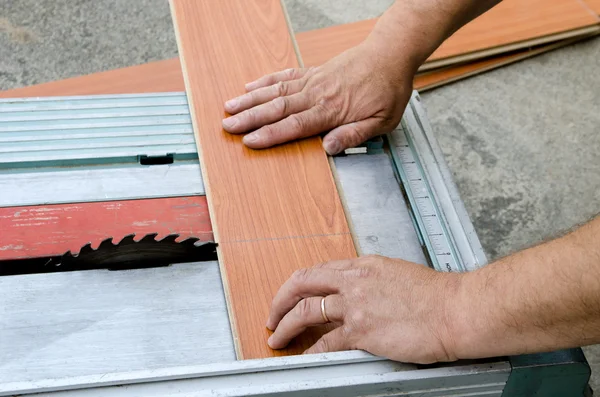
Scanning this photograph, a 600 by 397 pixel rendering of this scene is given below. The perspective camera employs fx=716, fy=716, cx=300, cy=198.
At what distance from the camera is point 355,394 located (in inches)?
59.6

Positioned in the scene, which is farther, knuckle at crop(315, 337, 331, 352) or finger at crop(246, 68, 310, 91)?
finger at crop(246, 68, 310, 91)

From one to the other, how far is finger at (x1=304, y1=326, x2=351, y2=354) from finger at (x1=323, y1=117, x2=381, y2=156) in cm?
64

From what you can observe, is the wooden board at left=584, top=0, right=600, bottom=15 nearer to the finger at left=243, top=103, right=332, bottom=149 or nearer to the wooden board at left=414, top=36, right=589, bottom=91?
the wooden board at left=414, top=36, right=589, bottom=91

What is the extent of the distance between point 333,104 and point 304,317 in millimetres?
772

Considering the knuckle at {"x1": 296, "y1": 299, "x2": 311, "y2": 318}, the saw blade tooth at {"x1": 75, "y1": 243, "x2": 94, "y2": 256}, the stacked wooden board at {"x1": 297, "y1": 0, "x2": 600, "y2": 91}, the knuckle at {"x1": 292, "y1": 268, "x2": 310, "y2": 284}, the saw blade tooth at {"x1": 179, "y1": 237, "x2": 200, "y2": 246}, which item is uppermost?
the saw blade tooth at {"x1": 75, "y1": 243, "x2": 94, "y2": 256}

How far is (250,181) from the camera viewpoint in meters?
1.96

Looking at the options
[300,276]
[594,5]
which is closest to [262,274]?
[300,276]

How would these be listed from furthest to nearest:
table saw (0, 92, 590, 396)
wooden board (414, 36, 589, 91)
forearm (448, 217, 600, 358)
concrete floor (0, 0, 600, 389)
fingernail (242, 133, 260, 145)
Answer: wooden board (414, 36, 589, 91)
concrete floor (0, 0, 600, 389)
fingernail (242, 133, 260, 145)
table saw (0, 92, 590, 396)
forearm (448, 217, 600, 358)

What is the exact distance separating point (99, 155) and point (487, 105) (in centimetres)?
229

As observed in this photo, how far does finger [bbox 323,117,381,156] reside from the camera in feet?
6.84

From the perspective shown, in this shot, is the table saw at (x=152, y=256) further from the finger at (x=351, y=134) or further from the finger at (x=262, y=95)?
the finger at (x=262, y=95)

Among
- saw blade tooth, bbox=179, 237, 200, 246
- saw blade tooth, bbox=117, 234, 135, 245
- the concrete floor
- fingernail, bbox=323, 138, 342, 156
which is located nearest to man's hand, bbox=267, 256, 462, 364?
saw blade tooth, bbox=179, 237, 200, 246

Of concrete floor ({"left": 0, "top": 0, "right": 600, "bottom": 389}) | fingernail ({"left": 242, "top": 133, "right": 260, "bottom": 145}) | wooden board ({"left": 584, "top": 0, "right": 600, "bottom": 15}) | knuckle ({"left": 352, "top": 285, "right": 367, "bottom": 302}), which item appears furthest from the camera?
wooden board ({"left": 584, "top": 0, "right": 600, "bottom": 15})

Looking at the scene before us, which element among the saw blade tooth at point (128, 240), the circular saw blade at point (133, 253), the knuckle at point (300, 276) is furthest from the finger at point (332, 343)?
the saw blade tooth at point (128, 240)
